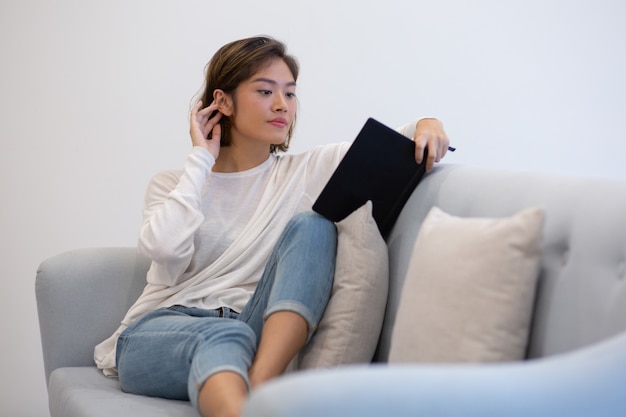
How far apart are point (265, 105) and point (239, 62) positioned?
0.14 meters

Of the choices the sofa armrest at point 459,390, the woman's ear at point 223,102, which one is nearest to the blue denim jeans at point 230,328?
the woman's ear at point 223,102

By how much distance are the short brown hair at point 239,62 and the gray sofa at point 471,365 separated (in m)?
0.52

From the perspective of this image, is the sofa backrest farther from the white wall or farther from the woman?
the white wall

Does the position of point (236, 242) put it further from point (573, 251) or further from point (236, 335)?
point (573, 251)

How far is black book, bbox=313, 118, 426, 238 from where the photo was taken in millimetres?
2025

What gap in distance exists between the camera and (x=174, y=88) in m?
3.22

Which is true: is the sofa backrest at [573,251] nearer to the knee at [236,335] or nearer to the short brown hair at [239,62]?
the knee at [236,335]

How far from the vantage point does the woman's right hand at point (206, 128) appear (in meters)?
2.33

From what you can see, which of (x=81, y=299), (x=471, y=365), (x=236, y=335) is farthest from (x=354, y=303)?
(x=81, y=299)

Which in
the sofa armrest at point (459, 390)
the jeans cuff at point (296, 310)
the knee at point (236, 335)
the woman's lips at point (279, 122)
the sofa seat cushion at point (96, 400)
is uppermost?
the woman's lips at point (279, 122)

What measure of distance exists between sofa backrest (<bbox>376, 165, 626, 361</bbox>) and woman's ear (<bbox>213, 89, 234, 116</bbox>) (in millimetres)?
827

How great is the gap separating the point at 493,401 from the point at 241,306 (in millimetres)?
1201

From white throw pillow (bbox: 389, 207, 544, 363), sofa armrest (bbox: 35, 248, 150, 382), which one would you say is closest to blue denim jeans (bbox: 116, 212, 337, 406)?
sofa armrest (bbox: 35, 248, 150, 382)

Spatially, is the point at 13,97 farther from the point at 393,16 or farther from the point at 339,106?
the point at 393,16
